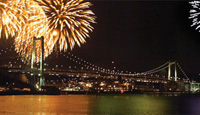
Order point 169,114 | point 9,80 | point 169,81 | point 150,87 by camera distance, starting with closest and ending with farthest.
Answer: point 169,114
point 9,80
point 169,81
point 150,87

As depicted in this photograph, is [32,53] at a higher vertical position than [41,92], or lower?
higher

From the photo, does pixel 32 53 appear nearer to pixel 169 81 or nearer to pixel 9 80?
pixel 9 80

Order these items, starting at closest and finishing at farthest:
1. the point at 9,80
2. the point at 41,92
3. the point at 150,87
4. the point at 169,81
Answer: the point at 41,92 < the point at 9,80 < the point at 169,81 < the point at 150,87

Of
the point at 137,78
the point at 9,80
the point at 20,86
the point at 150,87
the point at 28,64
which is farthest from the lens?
the point at 150,87

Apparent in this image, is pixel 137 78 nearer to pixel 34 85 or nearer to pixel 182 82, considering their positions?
pixel 182 82

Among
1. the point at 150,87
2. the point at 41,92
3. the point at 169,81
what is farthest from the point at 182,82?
the point at 41,92

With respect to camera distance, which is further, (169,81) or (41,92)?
(169,81)

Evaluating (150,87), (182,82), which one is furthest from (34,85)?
(150,87)

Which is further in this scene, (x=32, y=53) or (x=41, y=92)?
(x=32, y=53)

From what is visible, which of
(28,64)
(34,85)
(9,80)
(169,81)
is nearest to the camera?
(34,85)
